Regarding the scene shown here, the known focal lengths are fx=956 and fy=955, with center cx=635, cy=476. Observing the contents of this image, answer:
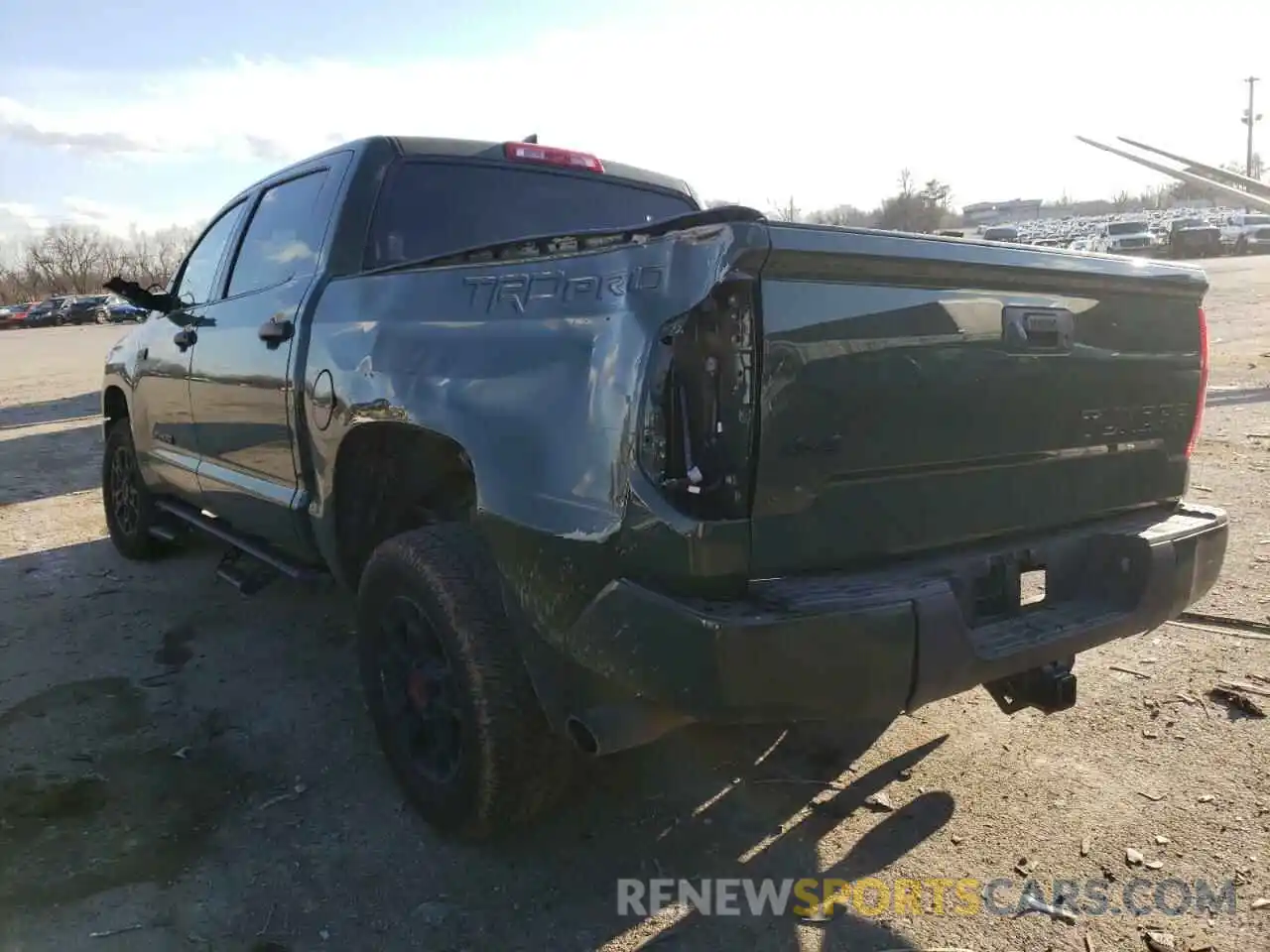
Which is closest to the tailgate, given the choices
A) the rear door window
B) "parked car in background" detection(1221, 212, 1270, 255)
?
the rear door window

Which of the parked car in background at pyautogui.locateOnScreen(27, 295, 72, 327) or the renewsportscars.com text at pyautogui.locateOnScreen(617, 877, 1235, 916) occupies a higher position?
the parked car in background at pyautogui.locateOnScreen(27, 295, 72, 327)

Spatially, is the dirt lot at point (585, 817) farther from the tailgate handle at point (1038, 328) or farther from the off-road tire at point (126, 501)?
the tailgate handle at point (1038, 328)

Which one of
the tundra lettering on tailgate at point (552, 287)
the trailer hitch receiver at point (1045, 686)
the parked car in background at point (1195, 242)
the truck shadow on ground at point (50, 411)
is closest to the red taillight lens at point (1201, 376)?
the trailer hitch receiver at point (1045, 686)

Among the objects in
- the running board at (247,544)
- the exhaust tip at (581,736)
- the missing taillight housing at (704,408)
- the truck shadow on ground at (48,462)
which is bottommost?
the truck shadow on ground at (48,462)

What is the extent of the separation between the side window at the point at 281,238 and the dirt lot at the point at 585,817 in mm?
1665

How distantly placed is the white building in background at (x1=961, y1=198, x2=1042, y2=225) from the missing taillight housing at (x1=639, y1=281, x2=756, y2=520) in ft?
213

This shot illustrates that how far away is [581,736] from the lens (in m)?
2.21

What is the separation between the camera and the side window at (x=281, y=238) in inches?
142

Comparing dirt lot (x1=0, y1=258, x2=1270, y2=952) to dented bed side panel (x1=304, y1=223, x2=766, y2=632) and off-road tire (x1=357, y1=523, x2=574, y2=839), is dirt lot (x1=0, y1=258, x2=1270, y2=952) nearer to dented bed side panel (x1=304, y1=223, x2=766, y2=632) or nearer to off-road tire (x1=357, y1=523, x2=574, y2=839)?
off-road tire (x1=357, y1=523, x2=574, y2=839)

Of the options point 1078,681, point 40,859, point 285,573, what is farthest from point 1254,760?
point 40,859

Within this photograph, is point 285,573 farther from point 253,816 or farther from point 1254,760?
point 1254,760

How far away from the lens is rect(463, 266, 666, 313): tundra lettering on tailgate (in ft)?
6.58

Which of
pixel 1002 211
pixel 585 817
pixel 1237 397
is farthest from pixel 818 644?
pixel 1002 211

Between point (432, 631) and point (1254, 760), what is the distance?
2583mm
